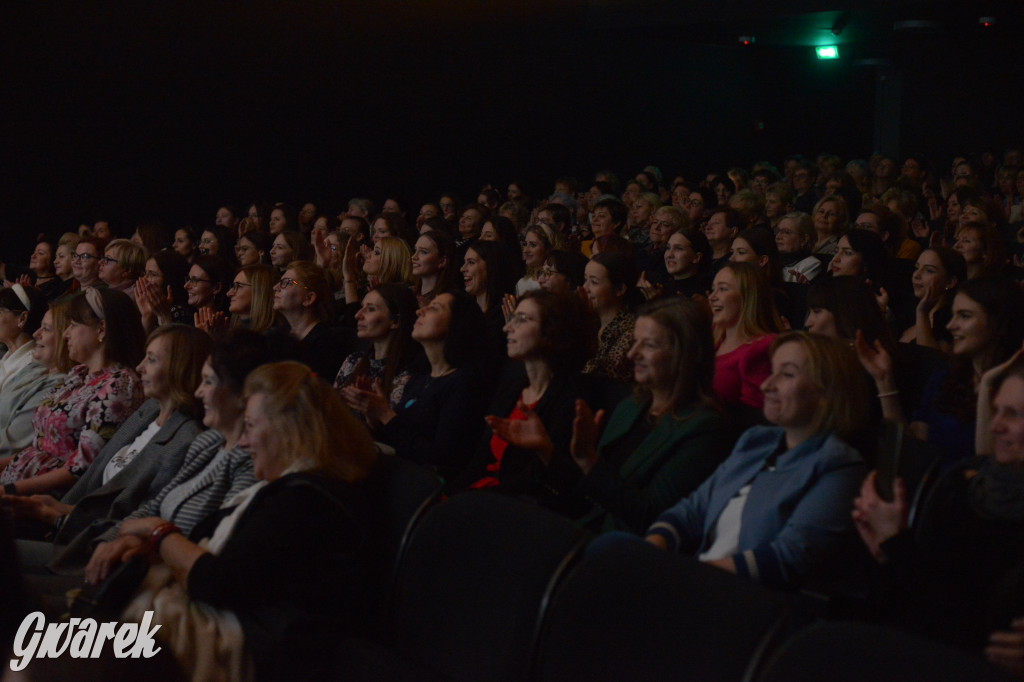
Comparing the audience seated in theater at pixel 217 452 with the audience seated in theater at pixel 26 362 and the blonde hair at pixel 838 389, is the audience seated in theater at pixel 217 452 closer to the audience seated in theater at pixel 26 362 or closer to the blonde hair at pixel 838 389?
the audience seated in theater at pixel 26 362

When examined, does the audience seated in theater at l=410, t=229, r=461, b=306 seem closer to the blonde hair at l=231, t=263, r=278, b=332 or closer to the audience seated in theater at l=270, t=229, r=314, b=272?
the blonde hair at l=231, t=263, r=278, b=332

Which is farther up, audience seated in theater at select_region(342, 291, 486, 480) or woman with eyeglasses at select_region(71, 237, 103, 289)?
woman with eyeglasses at select_region(71, 237, 103, 289)

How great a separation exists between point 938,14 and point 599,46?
14.9 ft

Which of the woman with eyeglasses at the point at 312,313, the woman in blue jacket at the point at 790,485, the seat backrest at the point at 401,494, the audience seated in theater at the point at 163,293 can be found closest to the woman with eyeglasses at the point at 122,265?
the audience seated in theater at the point at 163,293

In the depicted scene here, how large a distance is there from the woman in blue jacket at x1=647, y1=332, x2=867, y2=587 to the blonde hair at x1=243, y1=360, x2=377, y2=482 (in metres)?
0.71

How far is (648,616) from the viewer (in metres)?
1.76

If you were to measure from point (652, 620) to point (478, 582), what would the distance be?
44 centimetres

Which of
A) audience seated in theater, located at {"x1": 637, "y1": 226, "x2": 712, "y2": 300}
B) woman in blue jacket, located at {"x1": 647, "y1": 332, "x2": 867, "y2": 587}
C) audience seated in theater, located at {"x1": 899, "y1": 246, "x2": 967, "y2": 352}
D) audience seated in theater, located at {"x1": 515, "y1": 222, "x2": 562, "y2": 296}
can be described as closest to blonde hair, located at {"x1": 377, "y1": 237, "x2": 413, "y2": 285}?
audience seated in theater, located at {"x1": 515, "y1": 222, "x2": 562, "y2": 296}

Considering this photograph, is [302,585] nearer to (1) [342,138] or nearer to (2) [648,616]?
(2) [648,616]

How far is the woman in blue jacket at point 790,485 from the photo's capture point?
209 cm

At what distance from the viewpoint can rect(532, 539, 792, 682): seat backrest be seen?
163cm

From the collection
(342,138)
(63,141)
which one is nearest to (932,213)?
(342,138)

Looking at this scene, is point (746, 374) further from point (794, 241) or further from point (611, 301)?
point (794, 241)

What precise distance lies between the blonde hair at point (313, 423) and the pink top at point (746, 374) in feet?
5.08
